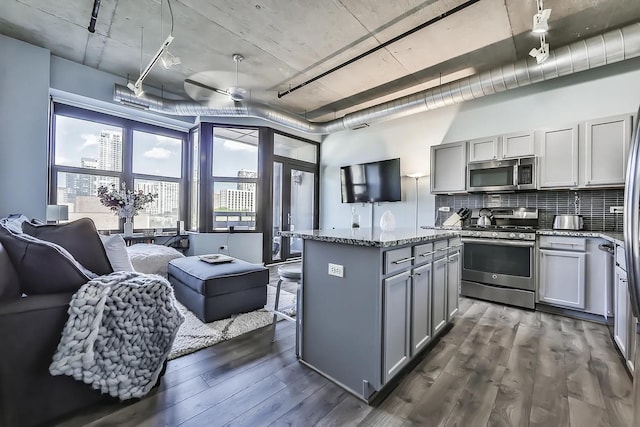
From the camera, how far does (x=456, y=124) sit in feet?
15.0

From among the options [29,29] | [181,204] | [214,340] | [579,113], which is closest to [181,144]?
[181,204]

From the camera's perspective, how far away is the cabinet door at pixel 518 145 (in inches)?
139

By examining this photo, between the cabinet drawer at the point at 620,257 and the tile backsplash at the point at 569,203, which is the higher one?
the tile backsplash at the point at 569,203

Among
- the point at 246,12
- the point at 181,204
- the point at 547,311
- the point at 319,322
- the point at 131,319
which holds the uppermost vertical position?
the point at 246,12

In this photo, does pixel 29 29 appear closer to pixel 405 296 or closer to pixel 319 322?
pixel 319 322

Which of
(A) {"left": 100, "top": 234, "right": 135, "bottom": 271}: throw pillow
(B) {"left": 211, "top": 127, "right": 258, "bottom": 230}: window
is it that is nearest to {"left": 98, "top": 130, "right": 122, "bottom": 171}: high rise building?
(B) {"left": 211, "top": 127, "right": 258, "bottom": 230}: window

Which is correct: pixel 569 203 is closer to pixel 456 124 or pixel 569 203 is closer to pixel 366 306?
pixel 456 124

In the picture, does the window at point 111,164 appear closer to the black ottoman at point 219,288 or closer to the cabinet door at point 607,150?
the black ottoman at point 219,288

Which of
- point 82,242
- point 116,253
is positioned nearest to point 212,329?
point 116,253

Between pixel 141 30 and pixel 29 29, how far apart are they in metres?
1.37

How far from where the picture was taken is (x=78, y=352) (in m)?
1.38

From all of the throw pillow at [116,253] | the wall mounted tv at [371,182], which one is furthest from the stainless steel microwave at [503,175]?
the throw pillow at [116,253]

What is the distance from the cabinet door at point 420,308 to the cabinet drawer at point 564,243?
2070 millimetres

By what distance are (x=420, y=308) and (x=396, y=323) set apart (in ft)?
1.32
